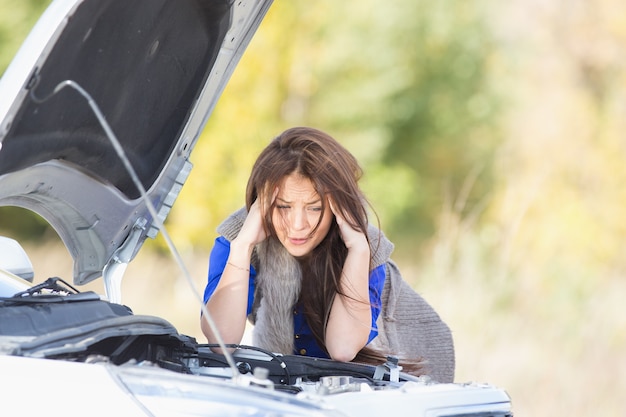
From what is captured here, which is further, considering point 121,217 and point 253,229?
point 253,229

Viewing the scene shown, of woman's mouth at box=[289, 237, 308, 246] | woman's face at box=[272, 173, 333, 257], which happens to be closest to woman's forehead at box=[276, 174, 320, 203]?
woman's face at box=[272, 173, 333, 257]

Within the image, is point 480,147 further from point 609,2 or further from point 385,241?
point 385,241

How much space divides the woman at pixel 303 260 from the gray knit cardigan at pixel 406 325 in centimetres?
2

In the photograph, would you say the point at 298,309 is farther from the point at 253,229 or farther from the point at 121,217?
the point at 121,217

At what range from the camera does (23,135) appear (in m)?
2.59

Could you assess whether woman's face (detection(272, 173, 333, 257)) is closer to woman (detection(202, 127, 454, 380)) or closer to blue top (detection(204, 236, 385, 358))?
woman (detection(202, 127, 454, 380))

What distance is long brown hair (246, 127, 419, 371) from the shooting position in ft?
11.3

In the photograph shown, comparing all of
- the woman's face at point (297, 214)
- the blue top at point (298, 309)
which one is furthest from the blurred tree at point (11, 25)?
the woman's face at point (297, 214)

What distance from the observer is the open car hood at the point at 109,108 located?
8.29 ft

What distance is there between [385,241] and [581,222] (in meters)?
8.97

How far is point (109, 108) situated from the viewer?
9.98ft

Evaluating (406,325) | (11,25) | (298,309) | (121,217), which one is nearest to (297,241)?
(298,309)

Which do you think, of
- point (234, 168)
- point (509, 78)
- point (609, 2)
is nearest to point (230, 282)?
point (234, 168)

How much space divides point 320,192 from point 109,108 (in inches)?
32.5
